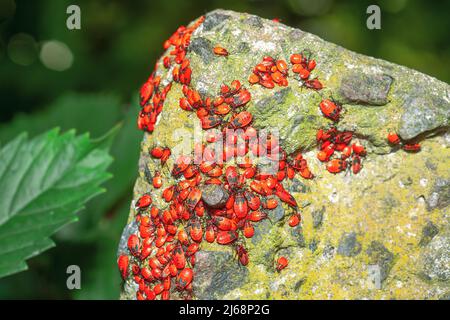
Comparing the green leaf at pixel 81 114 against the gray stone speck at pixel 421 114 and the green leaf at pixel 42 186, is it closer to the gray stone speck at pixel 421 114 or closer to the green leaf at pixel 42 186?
the green leaf at pixel 42 186

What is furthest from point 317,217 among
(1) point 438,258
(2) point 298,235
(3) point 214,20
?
(3) point 214,20

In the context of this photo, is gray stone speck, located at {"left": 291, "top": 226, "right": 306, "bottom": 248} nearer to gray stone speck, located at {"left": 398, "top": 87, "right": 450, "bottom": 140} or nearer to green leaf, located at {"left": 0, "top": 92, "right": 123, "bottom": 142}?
gray stone speck, located at {"left": 398, "top": 87, "right": 450, "bottom": 140}

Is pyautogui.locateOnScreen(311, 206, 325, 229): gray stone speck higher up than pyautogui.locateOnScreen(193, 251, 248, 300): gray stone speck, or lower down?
higher up

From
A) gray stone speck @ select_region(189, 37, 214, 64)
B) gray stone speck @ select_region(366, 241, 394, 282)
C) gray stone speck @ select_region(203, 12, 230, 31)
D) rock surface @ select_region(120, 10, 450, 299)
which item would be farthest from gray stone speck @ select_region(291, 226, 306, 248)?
gray stone speck @ select_region(203, 12, 230, 31)

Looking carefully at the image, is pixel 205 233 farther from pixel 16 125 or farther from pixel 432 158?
pixel 16 125

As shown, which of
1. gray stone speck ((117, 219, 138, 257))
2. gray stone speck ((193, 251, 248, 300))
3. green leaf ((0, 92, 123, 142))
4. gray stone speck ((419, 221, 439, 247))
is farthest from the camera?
green leaf ((0, 92, 123, 142))

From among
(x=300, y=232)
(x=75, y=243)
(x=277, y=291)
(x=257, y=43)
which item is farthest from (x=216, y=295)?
(x=75, y=243)

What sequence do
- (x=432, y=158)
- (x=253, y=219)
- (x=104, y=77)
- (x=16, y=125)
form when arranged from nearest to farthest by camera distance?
(x=253, y=219)
(x=432, y=158)
(x=16, y=125)
(x=104, y=77)

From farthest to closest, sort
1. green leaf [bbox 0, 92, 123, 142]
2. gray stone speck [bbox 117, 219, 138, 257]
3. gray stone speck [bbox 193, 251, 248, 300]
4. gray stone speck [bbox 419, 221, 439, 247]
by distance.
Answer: green leaf [bbox 0, 92, 123, 142] → gray stone speck [bbox 117, 219, 138, 257] → gray stone speck [bbox 419, 221, 439, 247] → gray stone speck [bbox 193, 251, 248, 300]
